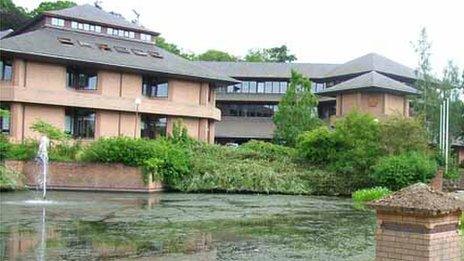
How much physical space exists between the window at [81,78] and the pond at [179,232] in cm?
1932

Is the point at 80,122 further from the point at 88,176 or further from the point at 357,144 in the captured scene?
the point at 357,144

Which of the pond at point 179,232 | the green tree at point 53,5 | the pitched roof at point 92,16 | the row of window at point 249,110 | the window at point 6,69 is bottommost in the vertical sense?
the pond at point 179,232

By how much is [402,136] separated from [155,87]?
19551 millimetres

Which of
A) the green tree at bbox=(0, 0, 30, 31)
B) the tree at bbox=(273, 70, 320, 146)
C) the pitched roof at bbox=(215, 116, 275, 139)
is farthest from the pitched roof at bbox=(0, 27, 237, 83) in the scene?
the green tree at bbox=(0, 0, 30, 31)

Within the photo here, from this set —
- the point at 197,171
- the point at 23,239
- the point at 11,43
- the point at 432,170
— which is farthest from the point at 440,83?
the point at 23,239

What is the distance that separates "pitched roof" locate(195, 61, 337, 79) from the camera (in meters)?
63.8

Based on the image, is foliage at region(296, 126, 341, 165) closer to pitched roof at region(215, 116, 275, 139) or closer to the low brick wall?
the low brick wall

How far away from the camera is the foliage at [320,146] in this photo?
3859cm

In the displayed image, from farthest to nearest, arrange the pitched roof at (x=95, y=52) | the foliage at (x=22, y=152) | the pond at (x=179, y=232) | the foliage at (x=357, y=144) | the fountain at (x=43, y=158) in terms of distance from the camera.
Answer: the pitched roof at (x=95, y=52) → the foliage at (x=357, y=144) → the foliage at (x=22, y=152) → the fountain at (x=43, y=158) → the pond at (x=179, y=232)

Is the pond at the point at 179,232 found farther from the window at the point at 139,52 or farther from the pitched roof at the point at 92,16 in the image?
the pitched roof at the point at 92,16

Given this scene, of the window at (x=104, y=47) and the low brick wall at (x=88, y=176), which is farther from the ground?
the window at (x=104, y=47)

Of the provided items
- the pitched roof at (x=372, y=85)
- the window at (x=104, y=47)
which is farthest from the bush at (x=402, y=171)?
the window at (x=104, y=47)

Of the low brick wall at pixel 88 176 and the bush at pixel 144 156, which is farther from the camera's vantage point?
the bush at pixel 144 156

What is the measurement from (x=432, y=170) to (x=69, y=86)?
79.3 feet
